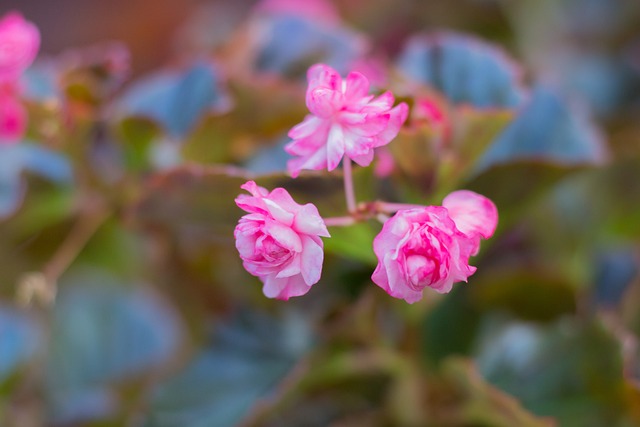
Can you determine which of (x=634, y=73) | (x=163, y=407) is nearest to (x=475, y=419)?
(x=163, y=407)

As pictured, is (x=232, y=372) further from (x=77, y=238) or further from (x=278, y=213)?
(x=278, y=213)

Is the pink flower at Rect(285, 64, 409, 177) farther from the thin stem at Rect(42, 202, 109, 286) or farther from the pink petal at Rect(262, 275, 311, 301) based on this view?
the thin stem at Rect(42, 202, 109, 286)

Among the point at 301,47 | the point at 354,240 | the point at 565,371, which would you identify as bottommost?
the point at 565,371

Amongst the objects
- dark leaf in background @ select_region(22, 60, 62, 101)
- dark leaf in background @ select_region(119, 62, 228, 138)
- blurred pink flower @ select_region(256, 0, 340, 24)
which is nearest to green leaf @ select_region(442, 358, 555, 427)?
dark leaf in background @ select_region(119, 62, 228, 138)

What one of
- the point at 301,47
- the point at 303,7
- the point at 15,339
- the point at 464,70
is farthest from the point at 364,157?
the point at 303,7

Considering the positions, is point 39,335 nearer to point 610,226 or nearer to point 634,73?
point 610,226

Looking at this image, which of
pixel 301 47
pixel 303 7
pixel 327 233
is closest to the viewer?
pixel 327 233

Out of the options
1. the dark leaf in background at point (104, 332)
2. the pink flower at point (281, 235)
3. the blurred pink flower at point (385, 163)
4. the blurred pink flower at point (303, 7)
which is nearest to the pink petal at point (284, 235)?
the pink flower at point (281, 235)

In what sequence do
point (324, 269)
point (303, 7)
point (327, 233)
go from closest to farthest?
point (327, 233), point (324, 269), point (303, 7)
